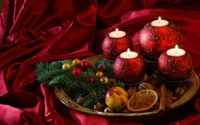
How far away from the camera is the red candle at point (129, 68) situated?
36.9 inches

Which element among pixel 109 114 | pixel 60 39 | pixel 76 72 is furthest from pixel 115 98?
pixel 60 39

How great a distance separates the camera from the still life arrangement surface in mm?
892

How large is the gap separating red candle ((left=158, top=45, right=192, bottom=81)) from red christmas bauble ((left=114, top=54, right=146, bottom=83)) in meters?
0.05

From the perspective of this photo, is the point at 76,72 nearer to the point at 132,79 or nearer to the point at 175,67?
the point at 132,79

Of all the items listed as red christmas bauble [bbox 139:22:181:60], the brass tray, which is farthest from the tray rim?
red christmas bauble [bbox 139:22:181:60]

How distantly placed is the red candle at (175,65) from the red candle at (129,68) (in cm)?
5

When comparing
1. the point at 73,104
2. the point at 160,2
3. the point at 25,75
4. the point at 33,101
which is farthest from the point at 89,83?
the point at 160,2

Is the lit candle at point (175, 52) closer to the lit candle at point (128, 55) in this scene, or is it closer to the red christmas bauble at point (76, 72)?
the lit candle at point (128, 55)

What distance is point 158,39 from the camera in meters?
0.99

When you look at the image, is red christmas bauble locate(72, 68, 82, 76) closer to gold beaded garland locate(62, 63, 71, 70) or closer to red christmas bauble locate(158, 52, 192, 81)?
gold beaded garland locate(62, 63, 71, 70)

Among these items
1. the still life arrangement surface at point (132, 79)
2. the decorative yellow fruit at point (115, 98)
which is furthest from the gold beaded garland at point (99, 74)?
the decorative yellow fruit at point (115, 98)

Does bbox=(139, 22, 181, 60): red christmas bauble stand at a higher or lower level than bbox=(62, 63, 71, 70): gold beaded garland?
higher

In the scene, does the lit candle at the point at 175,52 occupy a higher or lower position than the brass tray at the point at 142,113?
higher

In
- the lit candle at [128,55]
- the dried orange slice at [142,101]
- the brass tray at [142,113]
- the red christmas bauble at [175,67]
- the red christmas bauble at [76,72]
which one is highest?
the lit candle at [128,55]
